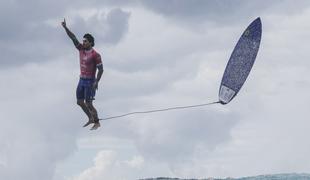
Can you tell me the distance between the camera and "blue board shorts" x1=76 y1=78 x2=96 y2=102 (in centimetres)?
3641

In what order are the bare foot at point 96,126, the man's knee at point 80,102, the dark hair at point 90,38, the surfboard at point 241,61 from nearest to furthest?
the dark hair at point 90,38 < the man's knee at point 80,102 < the surfboard at point 241,61 < the bare foot at point 96,126

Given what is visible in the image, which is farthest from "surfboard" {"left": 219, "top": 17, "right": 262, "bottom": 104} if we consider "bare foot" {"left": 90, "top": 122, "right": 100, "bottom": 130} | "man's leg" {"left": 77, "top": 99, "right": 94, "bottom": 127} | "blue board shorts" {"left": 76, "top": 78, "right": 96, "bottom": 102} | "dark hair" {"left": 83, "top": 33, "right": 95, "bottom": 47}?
"dark hair" {"left": 83, "top": 33, "right": 95, "bottom": 47}

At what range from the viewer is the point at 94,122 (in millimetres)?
37406

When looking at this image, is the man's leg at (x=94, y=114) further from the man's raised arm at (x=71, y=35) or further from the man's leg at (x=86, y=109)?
the man's raised arm at (x=71, y=35)

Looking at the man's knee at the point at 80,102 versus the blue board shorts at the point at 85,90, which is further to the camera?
the man's knee at the point at 80,102

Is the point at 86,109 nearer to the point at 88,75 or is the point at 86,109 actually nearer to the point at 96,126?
the point at 96,126

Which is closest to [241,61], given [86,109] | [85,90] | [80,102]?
[85,90]

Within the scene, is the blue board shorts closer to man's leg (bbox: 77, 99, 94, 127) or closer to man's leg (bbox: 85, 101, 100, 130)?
man's leg (bbox: 77, 99, 94, 127)

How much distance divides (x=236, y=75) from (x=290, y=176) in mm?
47259

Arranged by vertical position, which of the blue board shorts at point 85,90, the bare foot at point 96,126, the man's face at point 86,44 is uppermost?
the man's face at point 86,44

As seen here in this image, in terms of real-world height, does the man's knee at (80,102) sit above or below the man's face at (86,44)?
below

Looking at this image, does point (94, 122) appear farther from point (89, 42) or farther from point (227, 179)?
point (227, 179)

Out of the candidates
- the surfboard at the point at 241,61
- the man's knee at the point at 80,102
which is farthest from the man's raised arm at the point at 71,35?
the surfboard at the point at 241,61

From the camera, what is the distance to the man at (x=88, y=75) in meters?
35.9
